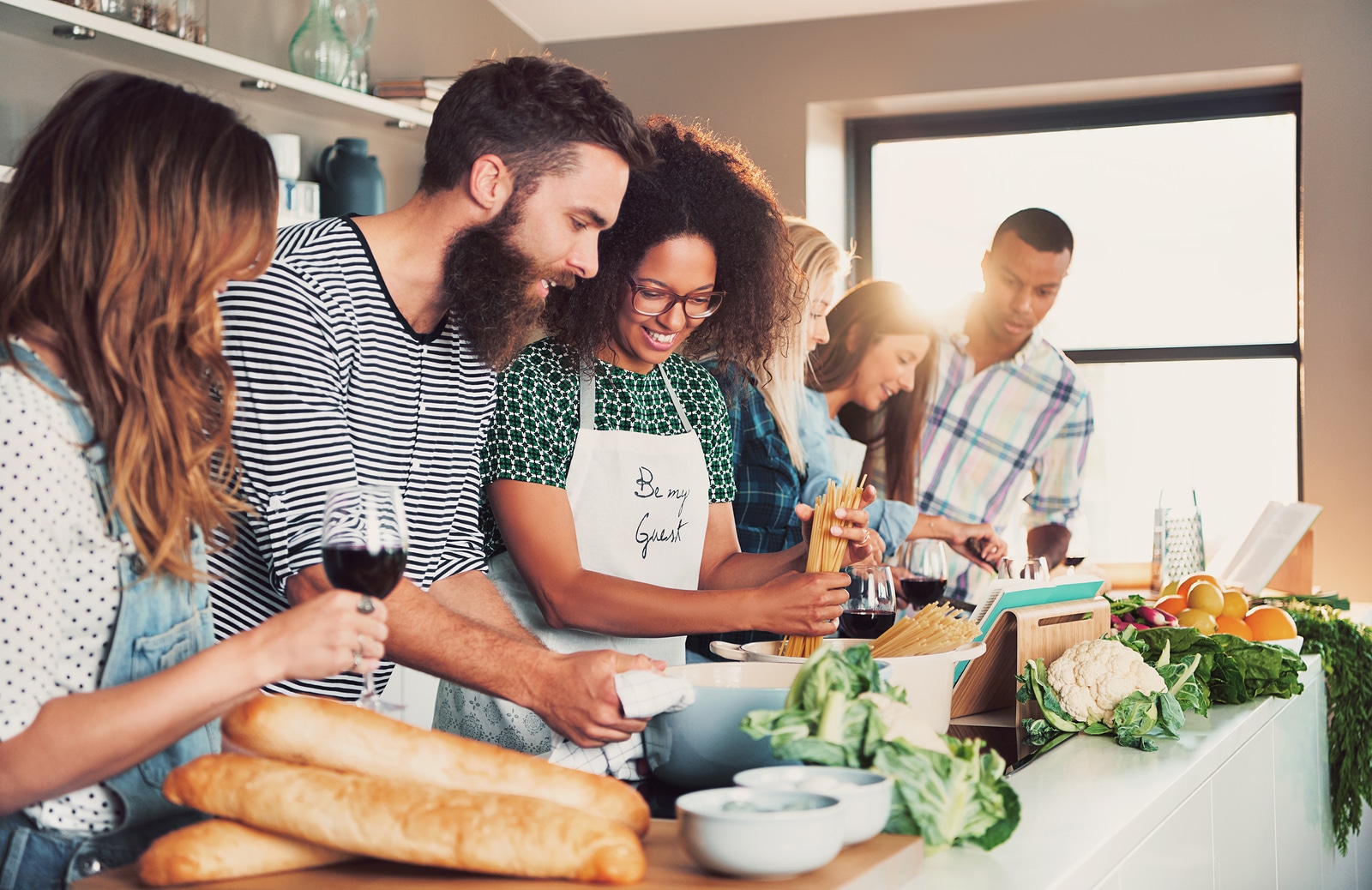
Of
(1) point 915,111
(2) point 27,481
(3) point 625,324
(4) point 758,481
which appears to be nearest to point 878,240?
(1) point 915,111

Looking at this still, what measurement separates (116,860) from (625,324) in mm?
1180

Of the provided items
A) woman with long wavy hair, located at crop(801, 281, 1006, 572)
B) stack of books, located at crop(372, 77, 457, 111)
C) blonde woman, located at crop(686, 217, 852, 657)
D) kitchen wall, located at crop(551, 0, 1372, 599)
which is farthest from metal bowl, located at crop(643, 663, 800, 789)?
kitchen wall, located at crop(551, 0, 1372, 599)

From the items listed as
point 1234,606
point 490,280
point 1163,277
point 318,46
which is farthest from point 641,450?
point 1163,277

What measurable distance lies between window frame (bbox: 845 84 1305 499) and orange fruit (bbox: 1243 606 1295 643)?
2182mm

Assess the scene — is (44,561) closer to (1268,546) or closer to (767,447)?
(767,447)

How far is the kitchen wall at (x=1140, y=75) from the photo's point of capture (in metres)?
4.17

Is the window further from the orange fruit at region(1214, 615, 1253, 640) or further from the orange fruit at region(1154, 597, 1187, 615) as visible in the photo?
the orange fruit at region(1214, 615, 1253, 640)

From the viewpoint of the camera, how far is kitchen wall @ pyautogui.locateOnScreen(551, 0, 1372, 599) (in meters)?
4.17

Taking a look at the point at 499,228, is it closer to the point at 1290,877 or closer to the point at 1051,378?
the point at 1290,877

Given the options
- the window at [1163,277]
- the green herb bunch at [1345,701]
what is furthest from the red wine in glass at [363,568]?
the window at [1163,277]

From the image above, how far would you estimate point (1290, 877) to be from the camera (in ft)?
6.83

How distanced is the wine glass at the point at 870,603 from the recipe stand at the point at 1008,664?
0.18m

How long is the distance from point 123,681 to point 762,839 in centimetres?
62

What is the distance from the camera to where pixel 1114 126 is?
4797mm
